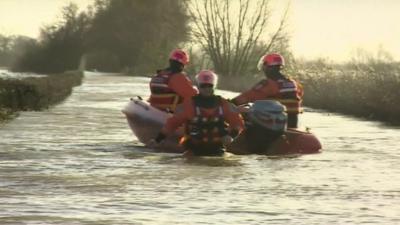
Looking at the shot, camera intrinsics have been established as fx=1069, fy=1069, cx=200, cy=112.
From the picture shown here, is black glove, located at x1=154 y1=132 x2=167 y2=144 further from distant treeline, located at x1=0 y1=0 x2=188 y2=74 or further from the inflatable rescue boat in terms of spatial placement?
distant treeline, located at x1=0 y1=0 x2=188 y2=74

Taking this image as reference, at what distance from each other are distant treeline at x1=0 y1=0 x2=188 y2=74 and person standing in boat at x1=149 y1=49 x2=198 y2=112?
2979 inches

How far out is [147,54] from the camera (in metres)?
98.5

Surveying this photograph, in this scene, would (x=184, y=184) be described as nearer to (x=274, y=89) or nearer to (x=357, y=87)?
(x=274, y=89)

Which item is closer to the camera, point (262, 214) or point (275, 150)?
point (262, 214)

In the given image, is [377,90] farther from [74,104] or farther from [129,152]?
[129,152]

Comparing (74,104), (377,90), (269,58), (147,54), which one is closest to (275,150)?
(269,58)

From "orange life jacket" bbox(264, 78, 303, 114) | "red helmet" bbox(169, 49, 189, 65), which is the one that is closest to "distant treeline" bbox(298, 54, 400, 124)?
"orange life jacket" bbox(264, 78, 303, 114)

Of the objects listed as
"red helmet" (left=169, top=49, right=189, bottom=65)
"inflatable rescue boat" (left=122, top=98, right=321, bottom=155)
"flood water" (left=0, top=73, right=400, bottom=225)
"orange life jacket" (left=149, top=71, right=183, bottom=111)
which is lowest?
"flood water" (left=0, top=73, right=400, bottom=225)

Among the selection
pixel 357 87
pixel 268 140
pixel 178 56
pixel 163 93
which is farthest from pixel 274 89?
pixel 357 87

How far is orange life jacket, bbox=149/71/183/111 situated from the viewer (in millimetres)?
18375

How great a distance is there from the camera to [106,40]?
10894 cm

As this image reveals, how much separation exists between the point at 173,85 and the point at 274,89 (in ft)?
5.70

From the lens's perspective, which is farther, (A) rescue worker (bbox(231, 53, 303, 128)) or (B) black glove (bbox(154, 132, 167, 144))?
(A) rescue worker (bbox(231, 53, 303, 128))

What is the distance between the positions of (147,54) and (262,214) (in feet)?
290
